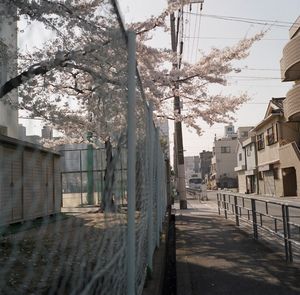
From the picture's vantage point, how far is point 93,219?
236 centimetres

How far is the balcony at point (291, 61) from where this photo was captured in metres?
30.7

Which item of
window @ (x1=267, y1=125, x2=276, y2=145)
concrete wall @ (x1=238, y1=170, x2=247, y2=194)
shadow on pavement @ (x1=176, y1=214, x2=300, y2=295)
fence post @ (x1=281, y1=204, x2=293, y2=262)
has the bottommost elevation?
shadow on pavement @ (x1=176, y1=214, x2=300, y2=295)

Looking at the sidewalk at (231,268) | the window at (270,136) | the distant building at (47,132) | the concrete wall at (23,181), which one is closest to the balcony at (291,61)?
the window at (270,136)

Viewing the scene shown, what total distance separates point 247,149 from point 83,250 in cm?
5577

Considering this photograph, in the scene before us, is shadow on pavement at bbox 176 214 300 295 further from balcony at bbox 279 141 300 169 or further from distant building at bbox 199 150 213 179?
distant building at bbox 199 150 213 179

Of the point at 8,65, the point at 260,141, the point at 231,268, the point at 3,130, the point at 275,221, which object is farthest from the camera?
the point at 260,141

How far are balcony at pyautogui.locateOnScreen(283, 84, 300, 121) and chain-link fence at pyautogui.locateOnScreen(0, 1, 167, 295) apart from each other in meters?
29.2

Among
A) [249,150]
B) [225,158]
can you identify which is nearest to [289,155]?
[249,150]

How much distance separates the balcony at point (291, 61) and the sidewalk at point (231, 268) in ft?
73.7

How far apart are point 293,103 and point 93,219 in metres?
31.4

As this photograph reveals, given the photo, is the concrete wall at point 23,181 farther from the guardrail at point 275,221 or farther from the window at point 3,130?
the guardrail at point 275,221

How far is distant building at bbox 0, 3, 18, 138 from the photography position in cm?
132

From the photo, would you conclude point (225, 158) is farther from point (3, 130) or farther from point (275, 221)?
point (3, 130)

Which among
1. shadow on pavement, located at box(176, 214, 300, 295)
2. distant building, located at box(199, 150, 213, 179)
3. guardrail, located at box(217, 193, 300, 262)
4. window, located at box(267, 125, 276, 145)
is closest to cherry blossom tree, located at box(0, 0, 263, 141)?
shadow on pavement, located at box(176, 214, 300, 295)
